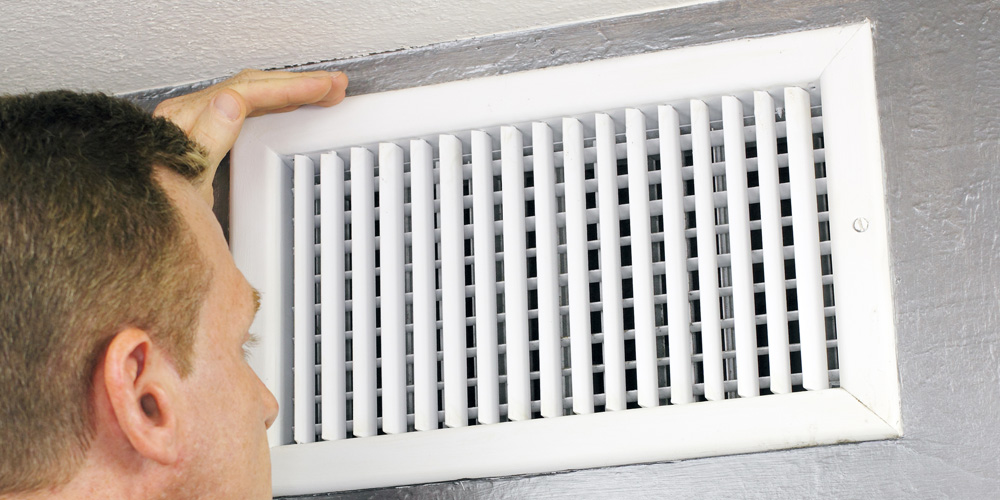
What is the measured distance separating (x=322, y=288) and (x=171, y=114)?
0.29m

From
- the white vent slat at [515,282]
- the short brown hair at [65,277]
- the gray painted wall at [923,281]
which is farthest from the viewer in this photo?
the white vent slat at [515,282]

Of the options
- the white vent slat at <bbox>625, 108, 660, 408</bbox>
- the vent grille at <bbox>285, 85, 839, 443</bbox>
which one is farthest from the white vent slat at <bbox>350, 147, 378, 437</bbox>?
the white vent slat at <bbox>625, 108, 660, 408</bbox>

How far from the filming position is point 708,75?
1.21m

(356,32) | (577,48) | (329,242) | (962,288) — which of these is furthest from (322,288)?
(962,288)

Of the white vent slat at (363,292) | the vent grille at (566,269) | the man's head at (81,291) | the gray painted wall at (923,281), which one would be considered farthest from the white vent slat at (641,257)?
the man's head at (81,291)

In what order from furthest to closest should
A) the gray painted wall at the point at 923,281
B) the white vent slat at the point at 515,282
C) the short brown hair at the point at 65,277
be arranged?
the white vent slat at the point at 515,282 < the gray painted wall at the point at 923,281 < the short brown hair at the point at 65,277

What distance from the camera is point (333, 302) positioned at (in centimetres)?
128

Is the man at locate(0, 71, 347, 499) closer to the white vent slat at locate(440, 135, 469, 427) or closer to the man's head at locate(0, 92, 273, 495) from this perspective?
the man's head at locate(0, 92, 273, 495)

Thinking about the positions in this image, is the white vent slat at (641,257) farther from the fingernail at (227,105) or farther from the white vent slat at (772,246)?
the fingernail at (227,105)

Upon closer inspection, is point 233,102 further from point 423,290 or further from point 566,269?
point 566,269

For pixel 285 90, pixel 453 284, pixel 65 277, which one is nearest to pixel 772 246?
pixel 453 284

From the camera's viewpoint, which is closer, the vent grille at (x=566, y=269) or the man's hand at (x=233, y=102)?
the vent grille at (x=566, y=269)

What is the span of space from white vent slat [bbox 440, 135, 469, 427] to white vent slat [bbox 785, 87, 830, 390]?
1.31 ft

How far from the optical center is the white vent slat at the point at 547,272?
1187 mm
